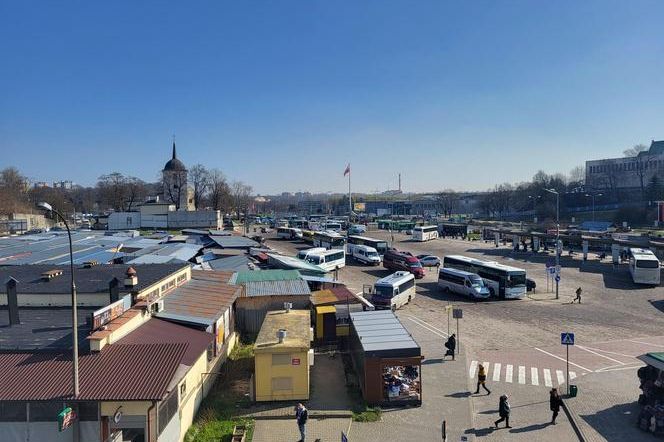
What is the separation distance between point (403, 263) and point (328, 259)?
720cm

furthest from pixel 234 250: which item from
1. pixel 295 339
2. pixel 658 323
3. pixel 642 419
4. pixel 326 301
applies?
pixel 642 419

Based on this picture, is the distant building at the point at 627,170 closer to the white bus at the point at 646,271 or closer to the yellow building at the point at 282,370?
the white bus at the point at 646,271

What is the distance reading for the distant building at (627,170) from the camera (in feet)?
390

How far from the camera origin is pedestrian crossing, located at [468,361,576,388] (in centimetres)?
1747

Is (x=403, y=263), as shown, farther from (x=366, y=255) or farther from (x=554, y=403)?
(x=554, y=403)

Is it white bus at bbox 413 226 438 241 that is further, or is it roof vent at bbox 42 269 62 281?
white bus at bbox 413 226 438 241

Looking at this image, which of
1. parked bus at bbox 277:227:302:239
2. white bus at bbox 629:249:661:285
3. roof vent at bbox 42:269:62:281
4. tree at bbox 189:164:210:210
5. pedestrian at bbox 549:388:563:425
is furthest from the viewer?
tree at bbox 189:164:210:210

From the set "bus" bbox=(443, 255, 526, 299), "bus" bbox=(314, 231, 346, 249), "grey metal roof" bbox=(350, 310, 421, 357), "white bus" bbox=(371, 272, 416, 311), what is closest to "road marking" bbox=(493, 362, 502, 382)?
"grey metal roof" bbox=(350, 310, 421, 357)

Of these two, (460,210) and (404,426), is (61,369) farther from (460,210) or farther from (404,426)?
(460,210)

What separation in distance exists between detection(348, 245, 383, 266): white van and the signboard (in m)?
39.2

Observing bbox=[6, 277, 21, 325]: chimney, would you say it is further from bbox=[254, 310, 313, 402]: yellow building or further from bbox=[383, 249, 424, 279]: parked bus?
bbox=[383, 249, 424, 279]: parked bus

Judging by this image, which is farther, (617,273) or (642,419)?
(617,273)

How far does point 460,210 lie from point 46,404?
A: 583 feet

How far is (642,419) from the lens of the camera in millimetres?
13797
